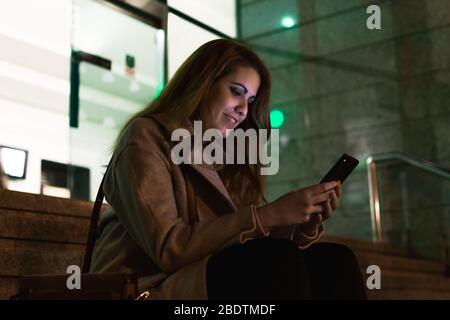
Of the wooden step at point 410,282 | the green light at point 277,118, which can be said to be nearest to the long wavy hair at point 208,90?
the wooden step at point 410,282

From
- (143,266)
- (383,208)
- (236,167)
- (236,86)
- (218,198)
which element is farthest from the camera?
(383,208)

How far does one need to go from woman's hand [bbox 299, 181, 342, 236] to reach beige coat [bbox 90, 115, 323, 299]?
0.02 metres

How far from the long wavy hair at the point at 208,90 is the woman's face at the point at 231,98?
2cm

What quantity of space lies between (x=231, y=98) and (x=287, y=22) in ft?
16.6

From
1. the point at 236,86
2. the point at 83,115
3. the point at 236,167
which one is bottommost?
the point at 236,167

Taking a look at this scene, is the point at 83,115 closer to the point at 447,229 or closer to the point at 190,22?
the point at 190,22

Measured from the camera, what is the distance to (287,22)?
6.84 meters

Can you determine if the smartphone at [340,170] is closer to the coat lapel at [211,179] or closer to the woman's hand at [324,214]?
the woman's hand at [324,214]

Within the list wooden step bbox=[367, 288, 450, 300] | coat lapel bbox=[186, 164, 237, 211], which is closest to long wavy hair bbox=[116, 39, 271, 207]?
coat lapel bbox=[186, 164, 237, 211]

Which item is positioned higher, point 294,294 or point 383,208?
point 383,208

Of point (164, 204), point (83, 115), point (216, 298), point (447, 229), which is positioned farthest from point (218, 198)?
point (447, 229)

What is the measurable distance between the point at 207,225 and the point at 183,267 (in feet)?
0.36

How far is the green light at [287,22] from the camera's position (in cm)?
679

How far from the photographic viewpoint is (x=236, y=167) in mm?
2143
